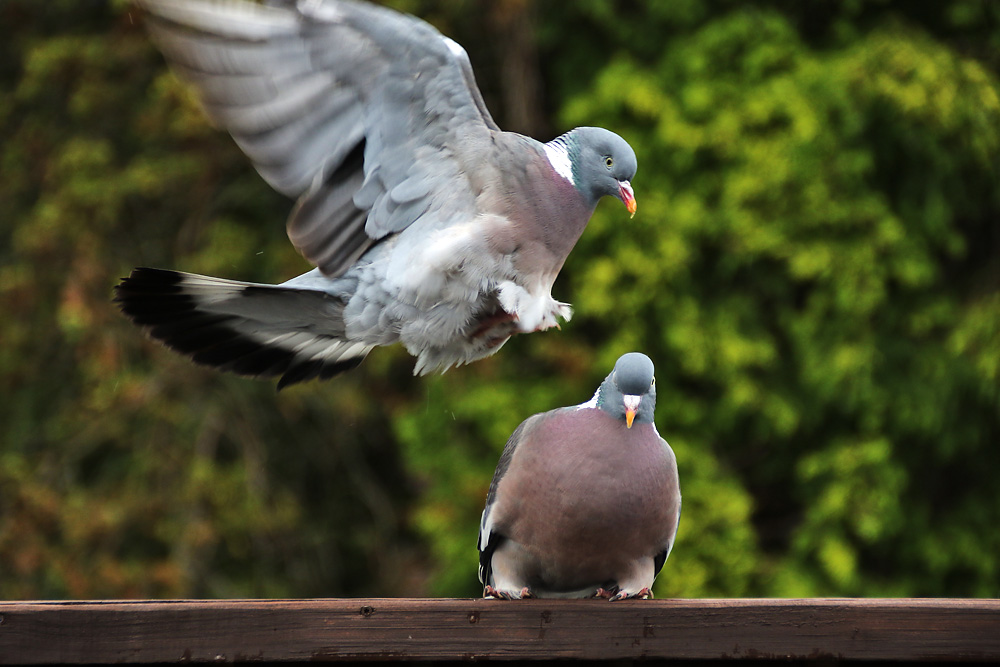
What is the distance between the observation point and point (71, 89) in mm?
5680

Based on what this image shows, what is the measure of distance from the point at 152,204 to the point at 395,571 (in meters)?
2.39

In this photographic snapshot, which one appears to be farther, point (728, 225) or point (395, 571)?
point (395, 571)

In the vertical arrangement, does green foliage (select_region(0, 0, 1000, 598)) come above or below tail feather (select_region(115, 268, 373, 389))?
below

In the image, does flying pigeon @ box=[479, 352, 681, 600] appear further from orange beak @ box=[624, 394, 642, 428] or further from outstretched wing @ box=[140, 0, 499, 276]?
outstretched wing @ box=[140, 0, 499, 276]

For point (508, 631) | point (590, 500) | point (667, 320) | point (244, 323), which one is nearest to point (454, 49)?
point (244, 323)

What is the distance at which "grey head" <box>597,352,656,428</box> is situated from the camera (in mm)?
2334

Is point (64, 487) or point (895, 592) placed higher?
point (895, 592)

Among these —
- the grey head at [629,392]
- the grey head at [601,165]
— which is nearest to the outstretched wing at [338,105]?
the grey head at [601,165]

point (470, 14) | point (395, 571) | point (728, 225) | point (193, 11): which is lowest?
point (395, 571)

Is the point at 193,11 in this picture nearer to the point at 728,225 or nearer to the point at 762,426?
the point at 728,225

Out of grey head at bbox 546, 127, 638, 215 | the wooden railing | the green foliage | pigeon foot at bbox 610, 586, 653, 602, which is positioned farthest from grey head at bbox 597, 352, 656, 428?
the green foliage

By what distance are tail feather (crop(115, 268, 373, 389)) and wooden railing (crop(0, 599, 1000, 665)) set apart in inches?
35.3

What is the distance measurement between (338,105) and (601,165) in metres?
0.66

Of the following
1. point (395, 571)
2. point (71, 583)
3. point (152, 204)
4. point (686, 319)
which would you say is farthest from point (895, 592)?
point (152, 204)
